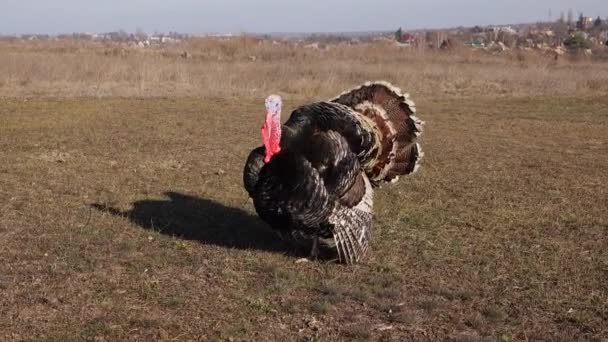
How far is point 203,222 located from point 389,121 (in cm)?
197

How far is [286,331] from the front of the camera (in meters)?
4.11

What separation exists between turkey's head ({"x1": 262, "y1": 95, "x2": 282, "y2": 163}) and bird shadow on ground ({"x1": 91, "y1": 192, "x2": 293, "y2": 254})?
1196 mm

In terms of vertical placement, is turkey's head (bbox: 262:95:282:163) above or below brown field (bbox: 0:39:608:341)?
above

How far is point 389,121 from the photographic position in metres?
6.11

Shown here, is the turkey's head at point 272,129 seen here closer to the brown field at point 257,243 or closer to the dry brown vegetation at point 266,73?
the brown field at point 257,243

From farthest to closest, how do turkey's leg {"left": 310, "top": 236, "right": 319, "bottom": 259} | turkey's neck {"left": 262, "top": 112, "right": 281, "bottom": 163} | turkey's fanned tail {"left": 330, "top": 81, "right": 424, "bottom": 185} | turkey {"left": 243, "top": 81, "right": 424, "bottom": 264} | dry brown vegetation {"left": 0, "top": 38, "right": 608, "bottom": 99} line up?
dry brown vegetation {"left": 0, "top": 38, "right": 608, "bottom": 99} → turkey's fanned tail {"left": 330, "top": 81, "right": 424, "bottom": 185} → turkey's leg {"left": 310, "top": 236, "right": 319, "bottom": 259} → turkey {"left": 243, "top": 81, "right": 424, "bottom": 264} → turkey's neck {"left": 262, "top": 112, "right": 281, "bottom": 163}

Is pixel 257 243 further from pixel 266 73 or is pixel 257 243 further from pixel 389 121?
pixel 266 73

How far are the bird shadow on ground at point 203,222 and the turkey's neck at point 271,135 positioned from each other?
3.89 ft

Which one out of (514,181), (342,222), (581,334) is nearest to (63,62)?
(514,181)

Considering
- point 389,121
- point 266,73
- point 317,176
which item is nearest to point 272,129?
point 317,176

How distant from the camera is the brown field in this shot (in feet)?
13.9

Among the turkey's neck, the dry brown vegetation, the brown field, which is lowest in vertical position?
the brown field

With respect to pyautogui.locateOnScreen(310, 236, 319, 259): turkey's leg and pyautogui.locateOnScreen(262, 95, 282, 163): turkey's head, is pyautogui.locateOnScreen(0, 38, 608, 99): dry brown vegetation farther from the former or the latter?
pyautogui.locateOnScreen(262, 95, 282, 163): turkey's head

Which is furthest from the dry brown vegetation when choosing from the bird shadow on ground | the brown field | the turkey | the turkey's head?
the turkey's head
